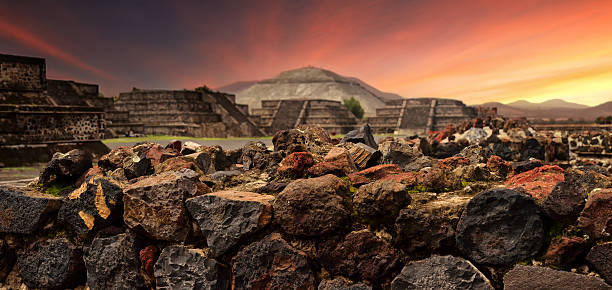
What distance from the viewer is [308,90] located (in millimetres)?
91938

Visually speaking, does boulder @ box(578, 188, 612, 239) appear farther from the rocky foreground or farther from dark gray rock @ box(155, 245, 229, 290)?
dark gray rock @ box(155, 245, 229, 290)

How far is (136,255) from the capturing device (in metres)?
2.59

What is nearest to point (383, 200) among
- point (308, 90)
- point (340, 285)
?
point (340, 285)

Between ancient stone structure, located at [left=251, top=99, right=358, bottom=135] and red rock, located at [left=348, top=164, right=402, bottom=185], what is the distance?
107ft

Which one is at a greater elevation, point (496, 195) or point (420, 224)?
point (496, 195)

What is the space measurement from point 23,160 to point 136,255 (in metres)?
10.6

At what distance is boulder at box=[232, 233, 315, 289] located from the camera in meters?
2.15

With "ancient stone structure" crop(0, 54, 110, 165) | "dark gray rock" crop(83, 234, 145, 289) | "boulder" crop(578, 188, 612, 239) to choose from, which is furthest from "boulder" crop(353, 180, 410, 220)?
"ancient stone structure" crop(0, 54, 110, 165)

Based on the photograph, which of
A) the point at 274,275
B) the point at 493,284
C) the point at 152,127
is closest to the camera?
the point at 493,284

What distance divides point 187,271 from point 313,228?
931mm

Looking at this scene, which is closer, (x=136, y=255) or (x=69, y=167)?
(x=136, y=255)

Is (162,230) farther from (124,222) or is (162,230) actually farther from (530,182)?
(530,182)

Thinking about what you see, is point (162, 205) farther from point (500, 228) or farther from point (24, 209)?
point (500, 228)

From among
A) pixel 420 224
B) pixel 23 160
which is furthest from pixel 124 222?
pixel 23 160
